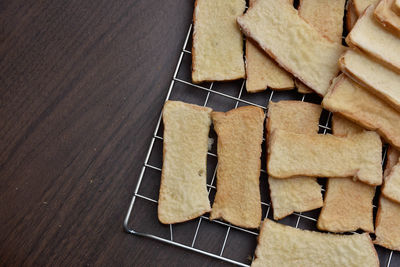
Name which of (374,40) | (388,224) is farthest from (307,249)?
(374,40)

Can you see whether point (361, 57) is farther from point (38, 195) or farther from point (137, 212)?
point (38, 195)

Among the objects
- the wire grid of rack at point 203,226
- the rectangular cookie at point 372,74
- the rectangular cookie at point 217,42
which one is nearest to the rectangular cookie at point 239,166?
the wire grid of rack at point 203,226

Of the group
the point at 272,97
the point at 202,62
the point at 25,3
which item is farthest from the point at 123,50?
the point at 272,97

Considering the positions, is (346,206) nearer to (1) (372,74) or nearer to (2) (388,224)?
(2) (388,224)

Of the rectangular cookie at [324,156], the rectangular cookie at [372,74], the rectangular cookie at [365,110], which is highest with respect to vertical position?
the rectangular cookie at [372,74]

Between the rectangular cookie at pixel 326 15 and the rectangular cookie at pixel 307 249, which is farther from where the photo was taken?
the rectangular cookie at pixel 326 15

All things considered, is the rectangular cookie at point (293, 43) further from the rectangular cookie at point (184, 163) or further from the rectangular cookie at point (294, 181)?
the rectangular cookie at point (184, 163)

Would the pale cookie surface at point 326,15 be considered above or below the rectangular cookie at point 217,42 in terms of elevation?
above

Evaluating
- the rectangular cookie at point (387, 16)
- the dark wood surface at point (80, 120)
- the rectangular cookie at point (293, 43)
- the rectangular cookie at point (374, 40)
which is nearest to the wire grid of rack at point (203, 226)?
the dark wood surface at point (80, 120)
